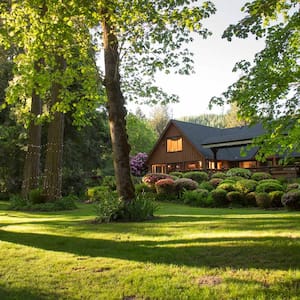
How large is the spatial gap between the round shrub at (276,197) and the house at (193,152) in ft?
54.2

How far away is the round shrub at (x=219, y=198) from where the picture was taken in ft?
50.0

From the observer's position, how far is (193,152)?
34.1 m

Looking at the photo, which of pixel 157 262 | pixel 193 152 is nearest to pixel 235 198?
pixel 157 262

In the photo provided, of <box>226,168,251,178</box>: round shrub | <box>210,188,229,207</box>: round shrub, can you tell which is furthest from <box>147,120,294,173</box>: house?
<box>210,188,229,207</box>: round shrub

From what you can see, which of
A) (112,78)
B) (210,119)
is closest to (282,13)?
(112,78)

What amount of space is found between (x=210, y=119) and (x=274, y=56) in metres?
128

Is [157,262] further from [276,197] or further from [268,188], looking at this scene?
[268,188]

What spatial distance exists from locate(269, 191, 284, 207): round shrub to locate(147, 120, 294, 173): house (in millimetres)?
16534

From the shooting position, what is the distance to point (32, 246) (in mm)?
7121

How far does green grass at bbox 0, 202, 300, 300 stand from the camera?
14.2 ft

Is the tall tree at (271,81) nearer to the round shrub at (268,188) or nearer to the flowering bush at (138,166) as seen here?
the round shrub at (268,188)

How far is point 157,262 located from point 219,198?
1015cm

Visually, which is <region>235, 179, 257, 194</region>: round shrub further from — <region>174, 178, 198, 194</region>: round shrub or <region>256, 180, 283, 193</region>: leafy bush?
<region>174, 178, 198, 194</region>: round shrub

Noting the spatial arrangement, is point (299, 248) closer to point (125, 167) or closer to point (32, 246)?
point (32, 246)
